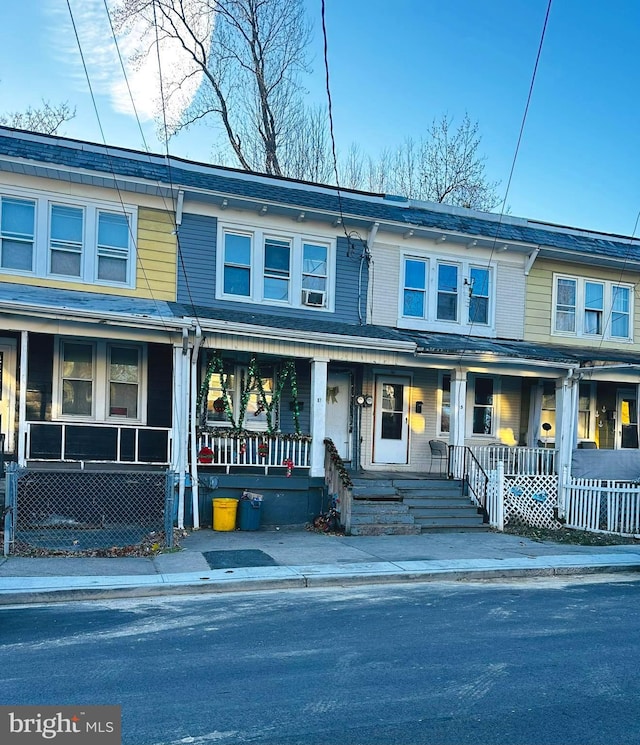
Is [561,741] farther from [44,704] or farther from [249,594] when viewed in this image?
[249,594]

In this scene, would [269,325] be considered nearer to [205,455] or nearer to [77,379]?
[205,455]

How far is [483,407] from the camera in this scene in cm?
1791

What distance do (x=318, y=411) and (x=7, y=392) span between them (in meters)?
6.25

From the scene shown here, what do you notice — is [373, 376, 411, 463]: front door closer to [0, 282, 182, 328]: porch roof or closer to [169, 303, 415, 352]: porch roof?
[169, 303, 415, 352]: porch roof

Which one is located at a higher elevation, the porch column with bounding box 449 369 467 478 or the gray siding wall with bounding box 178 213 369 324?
the gray siding wall with bounding box 178 213 369 324

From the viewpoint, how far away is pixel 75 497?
41.2 ft

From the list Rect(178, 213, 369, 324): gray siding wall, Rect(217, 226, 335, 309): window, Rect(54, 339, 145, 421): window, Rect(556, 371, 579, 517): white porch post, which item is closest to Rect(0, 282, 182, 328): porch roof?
Rect(178, 213, 369, 324): gray siding wall

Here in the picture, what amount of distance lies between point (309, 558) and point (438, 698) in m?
5.63

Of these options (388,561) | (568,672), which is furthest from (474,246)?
(568,672)

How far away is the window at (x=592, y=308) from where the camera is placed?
1844cm

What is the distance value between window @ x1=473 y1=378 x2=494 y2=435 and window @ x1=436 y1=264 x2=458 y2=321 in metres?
1.97

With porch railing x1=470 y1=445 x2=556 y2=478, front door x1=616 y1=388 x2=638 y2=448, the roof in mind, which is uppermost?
the roof

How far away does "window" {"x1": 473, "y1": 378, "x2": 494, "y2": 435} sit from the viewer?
1784 centimetres

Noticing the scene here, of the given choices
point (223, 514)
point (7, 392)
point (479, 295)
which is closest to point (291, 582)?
point (223, 514)
